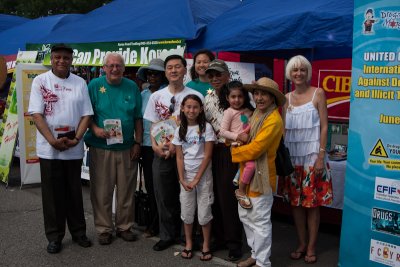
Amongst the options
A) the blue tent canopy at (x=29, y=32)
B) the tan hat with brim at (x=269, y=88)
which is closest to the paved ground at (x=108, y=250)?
the tan hat with brim at (x=269, y=88)

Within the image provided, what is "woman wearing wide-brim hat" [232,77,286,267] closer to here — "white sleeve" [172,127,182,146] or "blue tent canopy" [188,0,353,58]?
"white sleeve" [172,127,182,146]

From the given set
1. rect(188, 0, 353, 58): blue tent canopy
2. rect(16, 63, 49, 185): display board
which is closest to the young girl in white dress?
rect(188, 0, 353, 58): blue tent canopy

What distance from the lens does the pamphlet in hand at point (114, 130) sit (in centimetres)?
429

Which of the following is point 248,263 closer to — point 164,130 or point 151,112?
point 164,130

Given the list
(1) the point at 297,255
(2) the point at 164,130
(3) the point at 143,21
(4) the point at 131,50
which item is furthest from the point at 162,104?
(3) the point at 143,21

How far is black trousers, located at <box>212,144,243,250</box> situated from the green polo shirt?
95 centimetres

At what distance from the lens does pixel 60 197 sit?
4.27 metres

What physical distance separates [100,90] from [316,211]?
2.27 metres

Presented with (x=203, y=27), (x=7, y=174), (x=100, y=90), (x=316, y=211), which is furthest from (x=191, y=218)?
(x=7, y=174)

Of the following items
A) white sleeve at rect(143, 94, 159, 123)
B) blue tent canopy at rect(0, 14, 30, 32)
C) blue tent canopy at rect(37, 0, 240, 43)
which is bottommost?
white sleeve at rect(143, 94, 159, 123)

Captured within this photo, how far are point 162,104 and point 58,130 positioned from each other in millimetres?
967

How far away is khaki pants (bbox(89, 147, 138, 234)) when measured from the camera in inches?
174

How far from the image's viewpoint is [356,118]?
11.2ft

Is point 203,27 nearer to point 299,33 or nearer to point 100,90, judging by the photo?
point 299,33
